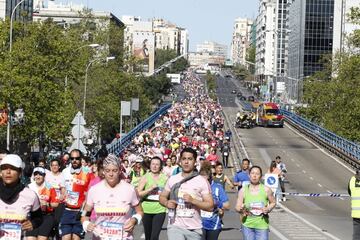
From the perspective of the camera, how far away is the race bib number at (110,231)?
1056 centimetres

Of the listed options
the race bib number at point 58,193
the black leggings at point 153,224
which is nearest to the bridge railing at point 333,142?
the black leggings at point 153,224

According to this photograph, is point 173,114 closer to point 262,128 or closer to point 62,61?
point 262,128

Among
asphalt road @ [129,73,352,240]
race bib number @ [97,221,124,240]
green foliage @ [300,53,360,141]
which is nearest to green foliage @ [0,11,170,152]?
asphalt road @ [129,73,352,240]

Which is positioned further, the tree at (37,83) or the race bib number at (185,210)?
the tree at (37,83)

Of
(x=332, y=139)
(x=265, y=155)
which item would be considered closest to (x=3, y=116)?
(x=265, y=155)

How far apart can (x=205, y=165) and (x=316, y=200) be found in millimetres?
27774

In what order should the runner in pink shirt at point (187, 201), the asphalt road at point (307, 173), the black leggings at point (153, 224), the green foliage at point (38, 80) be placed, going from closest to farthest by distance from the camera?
1. the runner in pink shirt at point (187, 201)
2. the black leggings at point (153, 224)
3. the asphalt road at point (307, 173)
4. the green foliage at point (38, 80)

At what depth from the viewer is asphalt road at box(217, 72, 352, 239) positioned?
29656 mm

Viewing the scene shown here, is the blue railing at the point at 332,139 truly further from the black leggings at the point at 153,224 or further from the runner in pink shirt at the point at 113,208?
the runner in pink shirt at the point at 113,208

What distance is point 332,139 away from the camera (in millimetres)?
70875

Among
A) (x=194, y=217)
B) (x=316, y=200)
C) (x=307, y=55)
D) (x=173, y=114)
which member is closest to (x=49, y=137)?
(x=316, y=200)

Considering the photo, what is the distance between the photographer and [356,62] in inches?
2373

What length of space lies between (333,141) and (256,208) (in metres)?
56.3

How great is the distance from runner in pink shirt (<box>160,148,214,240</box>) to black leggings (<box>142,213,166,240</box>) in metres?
4.84
